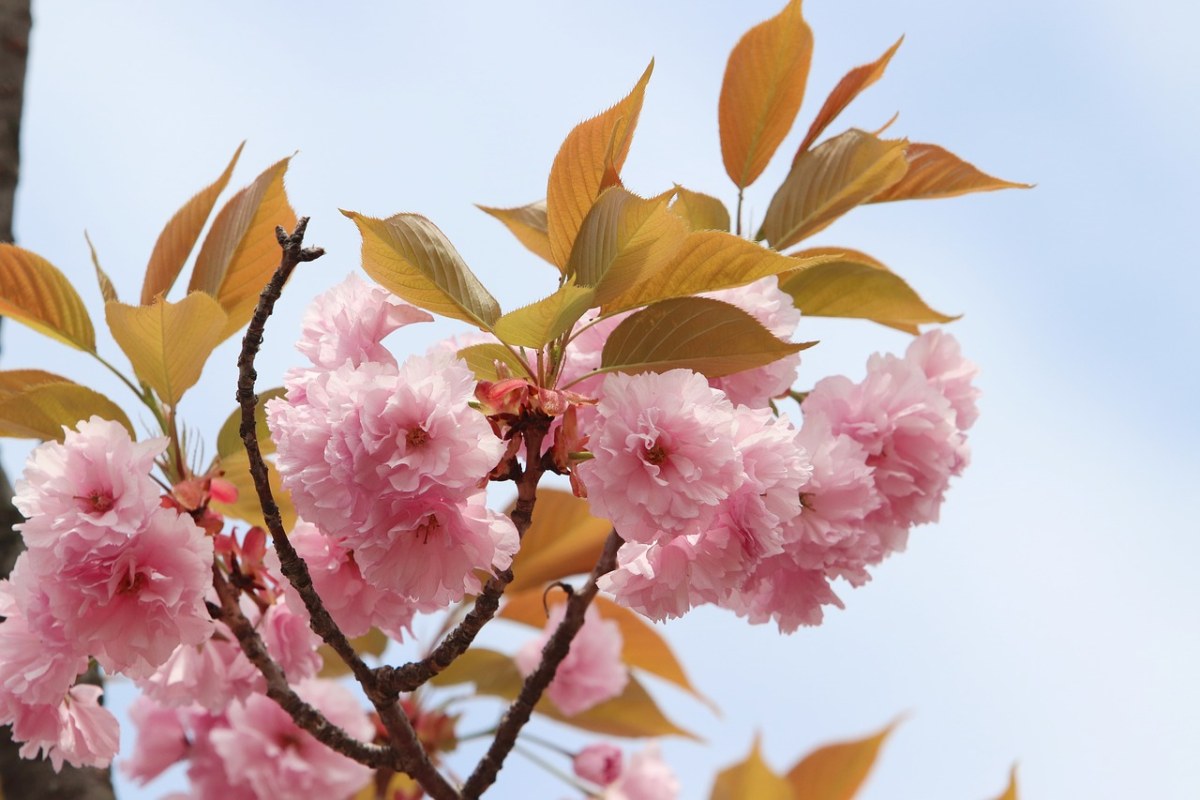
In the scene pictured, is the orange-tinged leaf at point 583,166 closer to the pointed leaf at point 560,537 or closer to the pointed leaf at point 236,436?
the pointed leaf at point 236,436

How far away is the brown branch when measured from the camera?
128 cm

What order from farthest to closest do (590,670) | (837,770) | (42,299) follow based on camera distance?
(837,770), (590,670), (42,299)

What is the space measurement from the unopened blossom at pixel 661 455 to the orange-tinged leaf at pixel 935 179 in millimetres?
613

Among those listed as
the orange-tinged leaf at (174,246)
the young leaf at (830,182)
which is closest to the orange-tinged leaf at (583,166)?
the young leaf at (830,182)

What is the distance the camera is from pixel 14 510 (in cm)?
191

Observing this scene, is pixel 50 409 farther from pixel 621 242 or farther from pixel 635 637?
pixel 635 637

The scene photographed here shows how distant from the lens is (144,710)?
1880mm

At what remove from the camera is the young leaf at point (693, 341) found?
98 cm

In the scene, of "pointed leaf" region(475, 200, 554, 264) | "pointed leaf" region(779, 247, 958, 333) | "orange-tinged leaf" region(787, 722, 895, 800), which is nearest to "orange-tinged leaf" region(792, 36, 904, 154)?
"pointed leaf" region(779, 247, 958, 333)

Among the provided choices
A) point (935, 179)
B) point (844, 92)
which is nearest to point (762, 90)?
point (844, 92)

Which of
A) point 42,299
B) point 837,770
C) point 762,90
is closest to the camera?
point 42,299

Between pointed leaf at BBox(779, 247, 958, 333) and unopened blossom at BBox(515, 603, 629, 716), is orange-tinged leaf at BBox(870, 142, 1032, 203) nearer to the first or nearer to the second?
pointed leaf at BBox(779, 247, 958, 333)

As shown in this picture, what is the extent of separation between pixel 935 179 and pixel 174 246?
36.3 inches

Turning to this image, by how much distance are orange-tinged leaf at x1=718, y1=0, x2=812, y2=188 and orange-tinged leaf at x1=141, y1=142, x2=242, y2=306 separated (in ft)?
1.87
